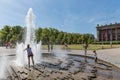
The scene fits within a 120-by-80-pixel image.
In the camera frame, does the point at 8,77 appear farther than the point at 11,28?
No

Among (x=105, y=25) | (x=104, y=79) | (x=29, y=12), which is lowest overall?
(x=104, y=79)

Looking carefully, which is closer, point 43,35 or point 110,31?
point 43,35

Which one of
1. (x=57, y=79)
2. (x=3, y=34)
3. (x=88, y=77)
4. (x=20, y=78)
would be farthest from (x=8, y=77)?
(x=3, y=34)

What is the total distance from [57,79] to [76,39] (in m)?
110

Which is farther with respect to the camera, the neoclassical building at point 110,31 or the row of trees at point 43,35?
the neoclassical building at point 110,31

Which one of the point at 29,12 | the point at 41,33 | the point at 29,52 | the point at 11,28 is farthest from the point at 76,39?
the point at 29,52

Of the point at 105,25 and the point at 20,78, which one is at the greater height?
the point at 105,25

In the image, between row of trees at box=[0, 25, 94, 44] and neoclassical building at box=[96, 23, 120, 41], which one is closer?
row of trees at box=[0, 25, 94, 44]

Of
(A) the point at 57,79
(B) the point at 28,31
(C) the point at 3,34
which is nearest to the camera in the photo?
(A) the point at 57,79

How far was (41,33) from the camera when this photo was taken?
10506 cm

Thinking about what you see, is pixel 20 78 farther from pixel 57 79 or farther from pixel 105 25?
pixel 105 25

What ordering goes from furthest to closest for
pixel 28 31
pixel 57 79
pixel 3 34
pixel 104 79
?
pixel 3 34, pixel 28 31, pixel 104 79, pixel 57 79

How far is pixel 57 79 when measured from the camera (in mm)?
12023

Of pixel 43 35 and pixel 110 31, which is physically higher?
pixel 110 31
